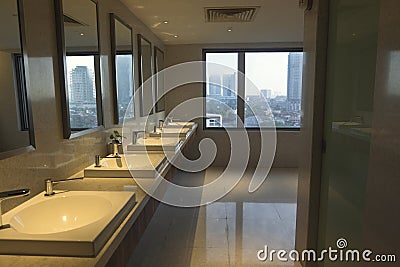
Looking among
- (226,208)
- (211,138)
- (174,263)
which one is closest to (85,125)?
(174,263)

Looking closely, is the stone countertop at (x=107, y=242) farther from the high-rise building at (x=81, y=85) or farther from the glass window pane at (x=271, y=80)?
the glass window pane at (x=271, y=80)

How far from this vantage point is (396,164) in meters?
1.18

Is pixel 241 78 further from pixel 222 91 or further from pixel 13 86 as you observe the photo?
pixel 13 86

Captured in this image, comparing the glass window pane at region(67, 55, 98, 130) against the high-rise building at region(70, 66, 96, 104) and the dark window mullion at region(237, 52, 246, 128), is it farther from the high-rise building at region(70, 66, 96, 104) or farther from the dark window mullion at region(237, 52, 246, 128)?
the dark window mullion at region(237, 52, 246, 128)

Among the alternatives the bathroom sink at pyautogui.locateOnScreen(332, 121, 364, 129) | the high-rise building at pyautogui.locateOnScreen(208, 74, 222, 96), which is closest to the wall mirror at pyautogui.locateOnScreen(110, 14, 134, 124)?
the bathroom sink at pyautogui.locateOnScreen(332, 121, 364, 129)

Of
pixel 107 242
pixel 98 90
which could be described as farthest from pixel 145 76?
pixel 107 242

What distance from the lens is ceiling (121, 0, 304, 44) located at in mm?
2990

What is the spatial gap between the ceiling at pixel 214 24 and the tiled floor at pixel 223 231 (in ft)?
7.81

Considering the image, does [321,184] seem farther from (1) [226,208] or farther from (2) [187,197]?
(2) [187,197]

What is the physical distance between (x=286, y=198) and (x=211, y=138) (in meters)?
2.13

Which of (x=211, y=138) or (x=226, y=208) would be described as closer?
(x=226, y=208)

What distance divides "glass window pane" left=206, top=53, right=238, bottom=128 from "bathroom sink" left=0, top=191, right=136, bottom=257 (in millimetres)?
4296

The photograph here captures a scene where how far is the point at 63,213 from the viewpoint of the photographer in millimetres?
1497

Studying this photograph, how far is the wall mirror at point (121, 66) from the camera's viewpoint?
2.66 meters
